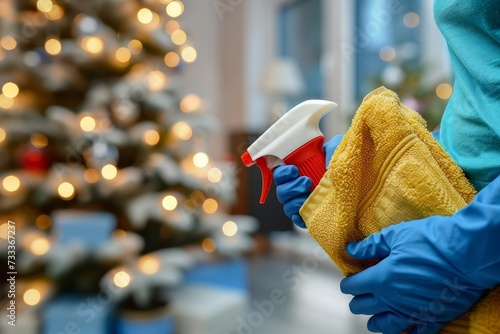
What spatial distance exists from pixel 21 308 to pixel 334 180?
168cm

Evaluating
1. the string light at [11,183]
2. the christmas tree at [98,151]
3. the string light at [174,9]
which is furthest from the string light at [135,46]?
the string light at [11,183]

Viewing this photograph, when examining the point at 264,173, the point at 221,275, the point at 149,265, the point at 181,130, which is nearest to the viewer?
the point at 264,173

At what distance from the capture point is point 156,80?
1997 millimetres

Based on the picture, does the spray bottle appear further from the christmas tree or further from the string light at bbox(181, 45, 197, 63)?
the string light at bbox(181, 45, 197, 63)

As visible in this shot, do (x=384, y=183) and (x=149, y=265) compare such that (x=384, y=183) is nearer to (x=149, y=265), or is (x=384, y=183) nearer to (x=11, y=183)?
(x=149, y=265)

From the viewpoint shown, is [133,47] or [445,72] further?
[445,72]

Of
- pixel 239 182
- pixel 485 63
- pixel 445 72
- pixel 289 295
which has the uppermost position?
pixel 485 63

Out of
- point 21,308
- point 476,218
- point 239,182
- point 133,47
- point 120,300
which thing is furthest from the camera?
point 239,182

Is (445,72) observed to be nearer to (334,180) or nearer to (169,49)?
(169,49)

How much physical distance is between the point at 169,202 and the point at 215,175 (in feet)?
1.00

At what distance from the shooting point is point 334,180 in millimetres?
473

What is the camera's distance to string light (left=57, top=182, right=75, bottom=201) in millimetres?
1824

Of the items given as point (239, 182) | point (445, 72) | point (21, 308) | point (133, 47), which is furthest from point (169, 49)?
point (239, 182)

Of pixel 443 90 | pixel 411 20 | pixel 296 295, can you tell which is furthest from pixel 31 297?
pixel 411 20
